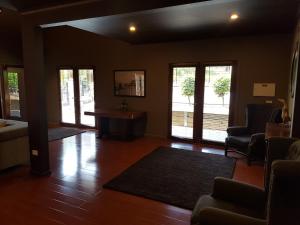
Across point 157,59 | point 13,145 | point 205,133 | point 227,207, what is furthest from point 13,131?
point 205,133

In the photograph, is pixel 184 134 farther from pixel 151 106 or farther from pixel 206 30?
pixel 206 30

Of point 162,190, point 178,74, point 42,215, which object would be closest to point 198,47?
point 178,74

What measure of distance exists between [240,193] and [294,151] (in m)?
0.55

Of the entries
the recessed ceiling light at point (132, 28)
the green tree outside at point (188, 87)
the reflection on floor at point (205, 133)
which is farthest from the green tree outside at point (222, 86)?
the recessed ceiling light at point (132, 28)

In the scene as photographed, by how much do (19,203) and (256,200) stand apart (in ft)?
8.67

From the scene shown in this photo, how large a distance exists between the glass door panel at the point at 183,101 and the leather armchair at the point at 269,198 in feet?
11.6

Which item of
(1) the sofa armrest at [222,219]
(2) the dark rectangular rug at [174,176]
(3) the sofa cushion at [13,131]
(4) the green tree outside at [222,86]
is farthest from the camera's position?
(4) the green tree outside at [222,86]

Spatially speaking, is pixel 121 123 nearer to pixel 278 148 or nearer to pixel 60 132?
pixel 60 132

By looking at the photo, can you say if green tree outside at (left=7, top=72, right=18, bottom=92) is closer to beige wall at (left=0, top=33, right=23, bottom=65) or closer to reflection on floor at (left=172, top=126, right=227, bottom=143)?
beige wall at (left=0, top=33, right=23, bottom=65)

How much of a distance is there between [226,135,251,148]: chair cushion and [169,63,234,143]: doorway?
84 centimetres

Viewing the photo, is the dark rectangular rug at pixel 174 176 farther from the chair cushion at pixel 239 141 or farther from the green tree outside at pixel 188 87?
the green tree outside at pixel 188 87

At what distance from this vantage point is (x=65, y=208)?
259cm

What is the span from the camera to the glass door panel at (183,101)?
539cm

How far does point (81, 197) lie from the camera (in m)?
2.84
